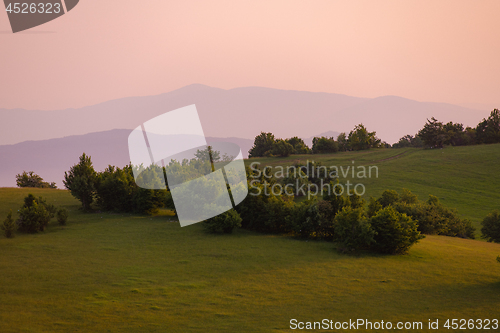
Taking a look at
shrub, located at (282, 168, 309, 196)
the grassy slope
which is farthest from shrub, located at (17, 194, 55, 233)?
the grassy slope

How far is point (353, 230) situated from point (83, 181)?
26986 millimetres

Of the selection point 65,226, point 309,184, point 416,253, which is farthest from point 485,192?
point 65,226

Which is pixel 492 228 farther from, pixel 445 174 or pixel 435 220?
pixel 445 174

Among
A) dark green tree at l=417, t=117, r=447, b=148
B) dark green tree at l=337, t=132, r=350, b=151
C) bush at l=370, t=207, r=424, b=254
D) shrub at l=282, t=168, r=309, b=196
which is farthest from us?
dark green tree at l=337, t=132, r=350, b=151

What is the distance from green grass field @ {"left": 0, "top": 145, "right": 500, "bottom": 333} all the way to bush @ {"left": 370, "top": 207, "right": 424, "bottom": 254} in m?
0.88

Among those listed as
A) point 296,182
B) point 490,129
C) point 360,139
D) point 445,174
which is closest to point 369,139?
point 360,139

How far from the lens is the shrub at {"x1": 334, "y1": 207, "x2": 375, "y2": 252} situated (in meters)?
21.0

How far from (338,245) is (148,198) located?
20073mm

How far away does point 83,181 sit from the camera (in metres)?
33.9

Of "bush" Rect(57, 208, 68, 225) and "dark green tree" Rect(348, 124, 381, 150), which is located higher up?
"dark green tree" Rect(348, 124, 381, 150)

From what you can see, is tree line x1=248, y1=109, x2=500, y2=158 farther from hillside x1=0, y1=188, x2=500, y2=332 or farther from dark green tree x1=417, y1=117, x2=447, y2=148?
hillside x1=0, y1=188, x2=500, y2=332

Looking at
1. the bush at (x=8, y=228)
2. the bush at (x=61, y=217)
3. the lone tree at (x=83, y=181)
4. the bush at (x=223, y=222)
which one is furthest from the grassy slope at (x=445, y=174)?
the bush at (x=8, y=228)

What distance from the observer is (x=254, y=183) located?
30.7 metres

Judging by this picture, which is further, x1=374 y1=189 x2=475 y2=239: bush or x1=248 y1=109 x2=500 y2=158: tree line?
x1=248 y1=109 x2=500 y2=158: tree line
